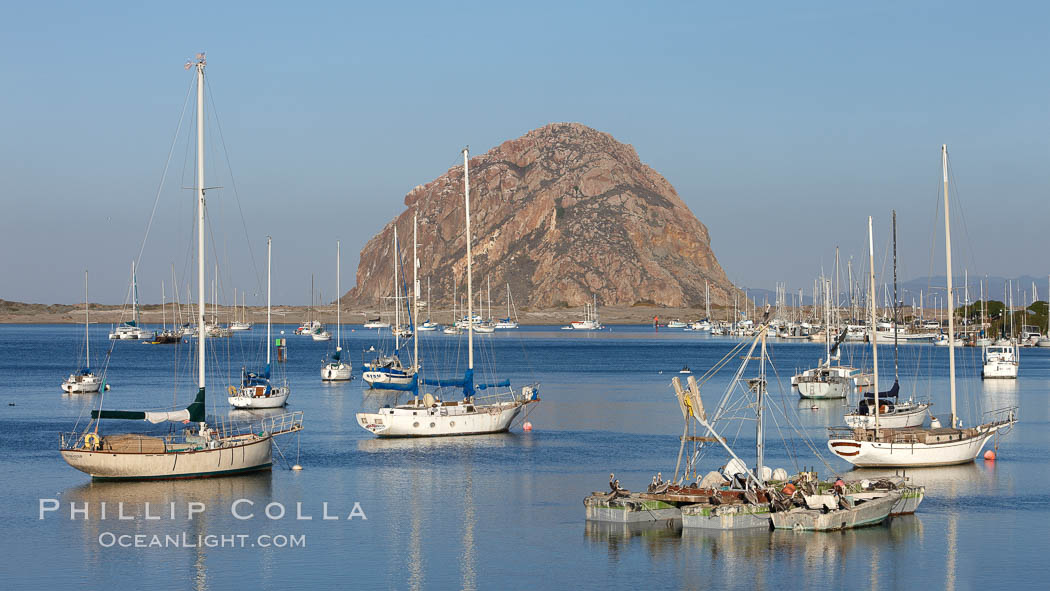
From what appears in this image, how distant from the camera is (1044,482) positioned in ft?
141

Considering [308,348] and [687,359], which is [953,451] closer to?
[687,359]

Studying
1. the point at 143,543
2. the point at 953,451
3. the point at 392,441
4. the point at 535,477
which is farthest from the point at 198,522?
the point at 953,451

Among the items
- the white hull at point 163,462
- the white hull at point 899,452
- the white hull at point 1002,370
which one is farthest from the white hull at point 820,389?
the white hull at point 163,462

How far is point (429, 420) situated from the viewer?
54250 millimetres

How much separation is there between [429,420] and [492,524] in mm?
19559

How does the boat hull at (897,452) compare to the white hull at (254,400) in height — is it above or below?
below

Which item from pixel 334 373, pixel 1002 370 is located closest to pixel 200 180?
pixel 334 373

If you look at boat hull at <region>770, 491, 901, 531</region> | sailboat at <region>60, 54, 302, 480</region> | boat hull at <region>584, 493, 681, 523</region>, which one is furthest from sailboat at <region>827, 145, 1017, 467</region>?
sailboat at <region>60, 54, 302, 480</region>

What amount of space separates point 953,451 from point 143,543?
2984 cm

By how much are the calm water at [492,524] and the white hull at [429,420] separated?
85 cm

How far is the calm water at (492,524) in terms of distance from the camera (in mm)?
28766

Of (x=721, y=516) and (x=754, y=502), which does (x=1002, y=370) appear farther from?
(x=721, y=516)

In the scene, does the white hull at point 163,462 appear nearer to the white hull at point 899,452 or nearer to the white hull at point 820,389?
the white hull at point 899,452

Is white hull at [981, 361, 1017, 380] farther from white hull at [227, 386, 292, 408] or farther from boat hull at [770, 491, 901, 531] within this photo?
boat hull at [770, 491, 901, 531]
